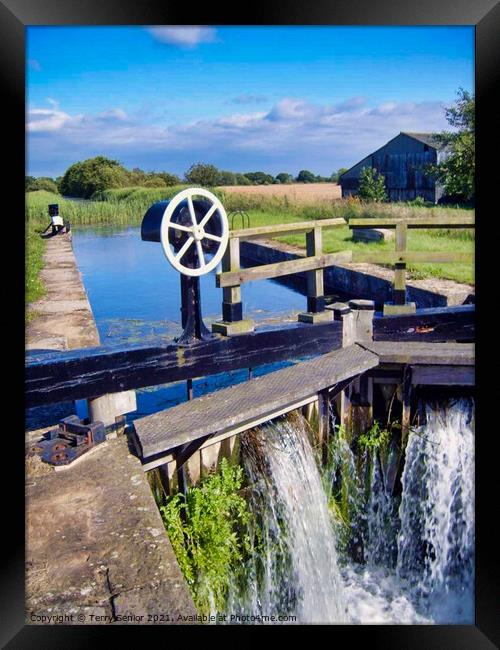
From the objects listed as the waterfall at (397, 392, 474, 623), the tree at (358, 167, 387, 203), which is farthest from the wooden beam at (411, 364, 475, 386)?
the tree at (358, 167, 387, 203)

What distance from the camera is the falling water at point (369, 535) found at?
3590mm

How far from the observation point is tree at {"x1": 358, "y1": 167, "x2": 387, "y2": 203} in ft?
12.4

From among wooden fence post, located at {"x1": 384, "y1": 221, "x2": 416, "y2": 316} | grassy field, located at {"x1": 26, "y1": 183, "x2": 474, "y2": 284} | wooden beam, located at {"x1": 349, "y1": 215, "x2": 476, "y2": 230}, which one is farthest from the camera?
wooden fence post, located at {"x1": 384, "y1": 221, "x2": 416, "y2": 316}

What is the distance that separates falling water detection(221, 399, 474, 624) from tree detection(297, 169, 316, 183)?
1.39m

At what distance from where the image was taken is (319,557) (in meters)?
3.83

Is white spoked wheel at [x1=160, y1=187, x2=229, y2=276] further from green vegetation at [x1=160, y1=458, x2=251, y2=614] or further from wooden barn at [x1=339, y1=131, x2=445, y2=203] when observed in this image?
green vegetation at [x1=160, y1=458, x2=251, y2=614]

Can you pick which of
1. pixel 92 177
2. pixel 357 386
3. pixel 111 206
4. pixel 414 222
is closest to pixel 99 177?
pixel 92 177

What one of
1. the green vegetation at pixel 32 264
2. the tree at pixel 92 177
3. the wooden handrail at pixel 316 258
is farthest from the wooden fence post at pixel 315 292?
the green vegetation at pixel 32 264

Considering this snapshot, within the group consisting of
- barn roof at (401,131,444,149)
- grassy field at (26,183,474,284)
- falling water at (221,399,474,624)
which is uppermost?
barn roof at (401,131,444,149)

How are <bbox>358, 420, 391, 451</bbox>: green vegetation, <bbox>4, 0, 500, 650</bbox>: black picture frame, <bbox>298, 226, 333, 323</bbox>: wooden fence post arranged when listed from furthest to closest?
<bbox>298, 226, 333, 323</bbox>: wooden fence post, <bbox>358, 420, 391, 451</bbox>: green vegetation, <bbox>4, 0, 500, 650</bbox>: black picture frame

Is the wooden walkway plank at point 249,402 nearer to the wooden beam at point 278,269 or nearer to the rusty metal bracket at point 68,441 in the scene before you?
the rusty metal bracket at point 68,441

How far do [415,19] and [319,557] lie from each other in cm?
283

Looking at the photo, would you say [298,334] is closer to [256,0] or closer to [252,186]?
[252,186]
